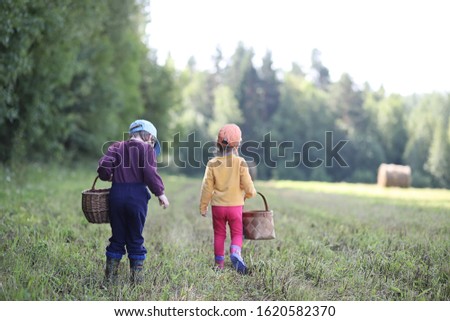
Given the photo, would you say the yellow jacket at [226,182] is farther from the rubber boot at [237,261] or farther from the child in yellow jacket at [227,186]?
the rubber boot at [237,261]

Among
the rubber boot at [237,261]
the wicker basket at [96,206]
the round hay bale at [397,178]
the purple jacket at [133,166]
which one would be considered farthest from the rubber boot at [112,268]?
the round hay bale at [397,178]

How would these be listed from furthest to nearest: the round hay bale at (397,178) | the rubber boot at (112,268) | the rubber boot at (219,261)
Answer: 1. the round hay bale at (397,178)
2. the rubber boot at (219,261)
3. the rubber boot at (112,268)

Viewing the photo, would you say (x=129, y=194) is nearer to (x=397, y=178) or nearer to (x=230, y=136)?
(x=230, y=136)

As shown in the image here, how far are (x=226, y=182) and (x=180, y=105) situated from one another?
38.8m

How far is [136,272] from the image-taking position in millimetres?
4961

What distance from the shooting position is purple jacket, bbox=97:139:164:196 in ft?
16.7

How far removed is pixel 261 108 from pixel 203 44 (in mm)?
16088

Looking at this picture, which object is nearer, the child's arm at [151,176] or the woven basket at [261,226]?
the child's arm at [151,176]

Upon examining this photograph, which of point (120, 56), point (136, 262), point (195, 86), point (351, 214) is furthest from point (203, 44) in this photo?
point (136, 262)

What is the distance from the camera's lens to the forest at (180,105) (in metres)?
16.7

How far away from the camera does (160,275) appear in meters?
5.08

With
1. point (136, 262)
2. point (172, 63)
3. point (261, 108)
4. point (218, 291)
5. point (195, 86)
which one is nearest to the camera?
point (218, 291)

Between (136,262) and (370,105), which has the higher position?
(370,105)

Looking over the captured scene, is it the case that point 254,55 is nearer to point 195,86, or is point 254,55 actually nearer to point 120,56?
point 195,86
